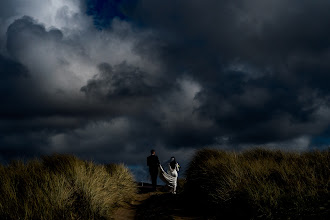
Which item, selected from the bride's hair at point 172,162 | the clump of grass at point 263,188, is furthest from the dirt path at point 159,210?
the bride's hair at point 172,162

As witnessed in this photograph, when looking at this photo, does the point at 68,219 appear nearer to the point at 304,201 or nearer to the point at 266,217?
the point at 266,217

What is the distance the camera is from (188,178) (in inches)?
557

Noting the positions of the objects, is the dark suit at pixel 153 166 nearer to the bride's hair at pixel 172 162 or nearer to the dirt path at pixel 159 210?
the bride's hair at pixel 172 162

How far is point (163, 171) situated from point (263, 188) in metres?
9.53

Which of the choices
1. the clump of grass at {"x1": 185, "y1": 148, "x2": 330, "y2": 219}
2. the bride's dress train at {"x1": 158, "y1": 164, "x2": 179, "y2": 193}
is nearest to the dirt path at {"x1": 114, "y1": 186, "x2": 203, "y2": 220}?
the clump of grass at {"x1": 185, "y1": 148, "x2": 330, "y2": 219}

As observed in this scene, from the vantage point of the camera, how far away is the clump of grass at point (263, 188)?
8.27 metres

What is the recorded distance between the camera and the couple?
59.4 feet

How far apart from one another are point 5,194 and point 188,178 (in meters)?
7.89

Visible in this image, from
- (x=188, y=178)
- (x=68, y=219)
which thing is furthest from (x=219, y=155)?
(x=68, y=219)

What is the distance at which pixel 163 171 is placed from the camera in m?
18.3

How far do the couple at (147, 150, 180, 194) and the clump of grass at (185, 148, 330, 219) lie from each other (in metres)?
4.45

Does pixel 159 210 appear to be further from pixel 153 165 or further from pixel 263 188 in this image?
pixel 153 165

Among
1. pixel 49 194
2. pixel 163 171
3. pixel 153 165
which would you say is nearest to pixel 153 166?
pixel 153 165

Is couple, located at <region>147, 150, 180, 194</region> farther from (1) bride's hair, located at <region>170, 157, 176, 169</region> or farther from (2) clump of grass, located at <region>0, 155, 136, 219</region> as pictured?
(2) clump of grass, located at <region>0, 155, 136, 219</region>
